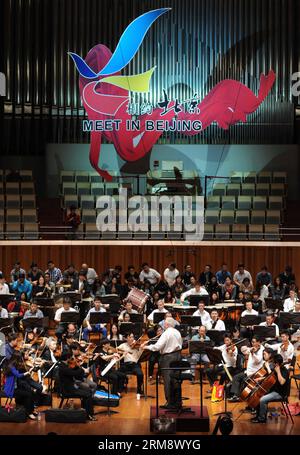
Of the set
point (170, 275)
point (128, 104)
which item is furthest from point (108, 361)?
point (128, 104)

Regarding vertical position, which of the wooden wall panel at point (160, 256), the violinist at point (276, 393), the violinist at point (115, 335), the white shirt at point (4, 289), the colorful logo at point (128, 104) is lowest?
the violinist at point (276, 393)

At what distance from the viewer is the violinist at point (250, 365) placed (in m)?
12.4

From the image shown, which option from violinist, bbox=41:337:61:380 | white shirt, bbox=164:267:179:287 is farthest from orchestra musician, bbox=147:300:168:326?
white shirt, bbox=164:267:179:287

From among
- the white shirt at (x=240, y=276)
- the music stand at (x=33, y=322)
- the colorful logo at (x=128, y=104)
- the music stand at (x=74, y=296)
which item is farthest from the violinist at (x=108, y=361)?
the colorful logo at (x=128, y=104)

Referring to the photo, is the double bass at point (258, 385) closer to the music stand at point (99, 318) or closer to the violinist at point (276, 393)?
the violinist at point (276, 393)

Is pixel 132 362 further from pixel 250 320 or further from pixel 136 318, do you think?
pixel 250 320

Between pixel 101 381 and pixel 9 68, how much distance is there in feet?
43.5

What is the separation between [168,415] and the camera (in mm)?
11797

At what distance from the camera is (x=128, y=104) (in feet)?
79.3

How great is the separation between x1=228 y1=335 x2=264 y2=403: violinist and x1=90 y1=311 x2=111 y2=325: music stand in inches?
98.5

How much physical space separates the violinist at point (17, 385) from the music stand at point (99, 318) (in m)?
2.59

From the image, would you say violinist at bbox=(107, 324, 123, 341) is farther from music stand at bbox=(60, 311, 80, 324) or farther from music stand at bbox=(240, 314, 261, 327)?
music stand at bbox=(240, 314, 261, 327)

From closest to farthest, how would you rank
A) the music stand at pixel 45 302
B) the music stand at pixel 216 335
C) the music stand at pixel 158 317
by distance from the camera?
the music stand at pixel 216 335 → the music stand at pixel 158 317 → the music stand at pixel 45 302

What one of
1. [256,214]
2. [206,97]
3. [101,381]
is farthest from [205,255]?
[101,381]
